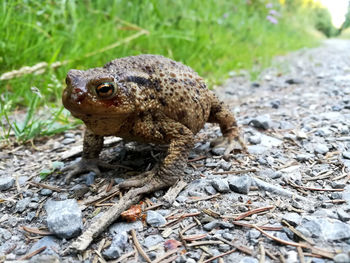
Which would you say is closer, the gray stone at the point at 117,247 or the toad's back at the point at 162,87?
the gray stone at the point at 117,247

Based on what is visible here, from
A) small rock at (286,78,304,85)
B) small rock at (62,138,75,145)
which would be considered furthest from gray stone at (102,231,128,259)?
small rock at (286,78,304,85)

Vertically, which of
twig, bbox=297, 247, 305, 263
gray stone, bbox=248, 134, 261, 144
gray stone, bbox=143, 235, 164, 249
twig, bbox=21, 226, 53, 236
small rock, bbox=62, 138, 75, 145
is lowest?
small rock, bbox=62, 138, 75, 145

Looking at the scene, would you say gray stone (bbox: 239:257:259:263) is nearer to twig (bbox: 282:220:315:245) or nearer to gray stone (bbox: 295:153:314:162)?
twig (bbox: 282:220:315:245)

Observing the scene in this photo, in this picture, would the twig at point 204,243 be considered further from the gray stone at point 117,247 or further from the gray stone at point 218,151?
the gray stone at point 218,151

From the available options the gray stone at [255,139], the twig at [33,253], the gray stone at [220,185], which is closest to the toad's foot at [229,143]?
the gray stone at [255,139]

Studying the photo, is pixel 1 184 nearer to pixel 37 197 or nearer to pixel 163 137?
pixel 37 197

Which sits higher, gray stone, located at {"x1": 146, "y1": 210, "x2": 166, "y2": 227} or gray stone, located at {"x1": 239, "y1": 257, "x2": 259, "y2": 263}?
gray stone, located at {"x1": 239, "y1": 257, "x2": 259, "y2": 263}

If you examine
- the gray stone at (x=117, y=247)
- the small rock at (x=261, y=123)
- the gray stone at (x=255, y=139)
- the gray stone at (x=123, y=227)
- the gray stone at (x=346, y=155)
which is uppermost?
the gray stone at (x=346, y=155)

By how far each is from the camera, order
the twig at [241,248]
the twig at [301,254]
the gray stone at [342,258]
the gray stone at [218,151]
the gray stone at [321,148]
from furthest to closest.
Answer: the gray stone at [218,151], the gray stone at [321,148], the twig at [241,248], the twig at [301,254], the gray stone at [342,258]
